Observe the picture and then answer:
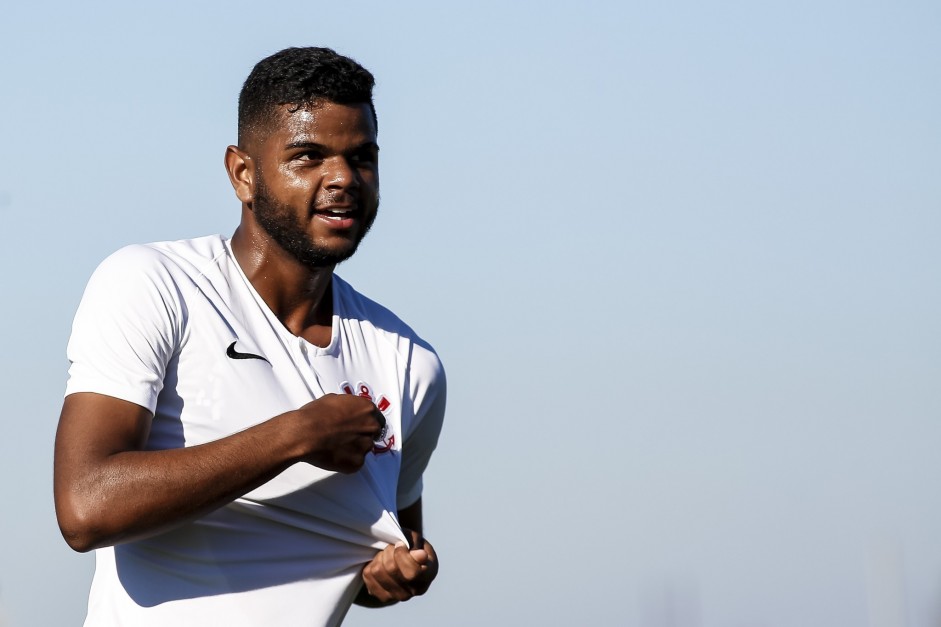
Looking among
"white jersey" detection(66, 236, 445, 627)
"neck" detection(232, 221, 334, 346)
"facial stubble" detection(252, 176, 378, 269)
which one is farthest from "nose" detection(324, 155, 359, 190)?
"white jersey" detection(66, 236, 445, 627)

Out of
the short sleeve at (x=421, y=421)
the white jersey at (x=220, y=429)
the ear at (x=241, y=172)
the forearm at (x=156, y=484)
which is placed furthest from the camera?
the short sleeve at (x=421, y=421)

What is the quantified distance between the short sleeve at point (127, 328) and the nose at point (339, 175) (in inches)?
27.2

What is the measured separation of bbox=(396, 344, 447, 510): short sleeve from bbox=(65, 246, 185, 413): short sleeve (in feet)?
4.10

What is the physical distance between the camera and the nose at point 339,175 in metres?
5.45

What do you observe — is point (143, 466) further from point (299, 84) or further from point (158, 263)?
point (299, 84)

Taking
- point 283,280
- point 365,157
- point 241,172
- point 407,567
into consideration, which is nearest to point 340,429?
point 407,567

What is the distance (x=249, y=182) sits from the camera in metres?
Answer: 5.71

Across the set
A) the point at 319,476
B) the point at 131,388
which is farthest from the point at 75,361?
Result: the point at 319,476

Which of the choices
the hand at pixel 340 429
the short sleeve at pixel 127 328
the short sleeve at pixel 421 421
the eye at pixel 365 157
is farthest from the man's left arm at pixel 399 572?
the eye at pixel 365 157

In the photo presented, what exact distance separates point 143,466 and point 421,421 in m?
1.74

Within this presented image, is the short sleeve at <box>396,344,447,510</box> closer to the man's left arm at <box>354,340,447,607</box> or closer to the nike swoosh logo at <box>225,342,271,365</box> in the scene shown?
the man's left arm at <box>354,340,447,607</box>

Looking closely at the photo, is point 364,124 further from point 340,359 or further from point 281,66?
point 340,359

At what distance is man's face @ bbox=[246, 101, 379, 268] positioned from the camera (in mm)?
5477

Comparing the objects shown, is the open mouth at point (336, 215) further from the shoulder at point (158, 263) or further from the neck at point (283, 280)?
the shoulder at point (158, 263)
